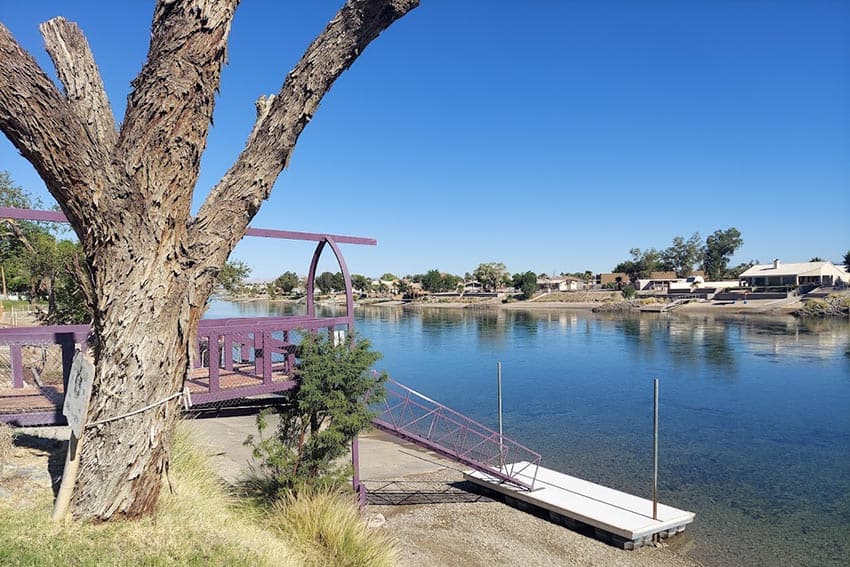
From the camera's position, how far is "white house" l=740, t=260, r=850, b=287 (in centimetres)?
8119

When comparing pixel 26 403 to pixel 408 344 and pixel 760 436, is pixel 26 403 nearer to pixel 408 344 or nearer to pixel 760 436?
pixel 760 436

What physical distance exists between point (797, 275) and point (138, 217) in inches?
3874

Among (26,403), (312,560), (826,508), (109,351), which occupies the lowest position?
(826,508)

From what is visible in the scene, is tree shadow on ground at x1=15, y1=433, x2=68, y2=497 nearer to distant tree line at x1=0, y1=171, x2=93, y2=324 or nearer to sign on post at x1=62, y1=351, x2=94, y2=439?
sign on post at x1=62, y1=351, x2=94, y2=439

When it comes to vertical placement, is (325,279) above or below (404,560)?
above

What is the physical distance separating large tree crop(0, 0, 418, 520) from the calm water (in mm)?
11000

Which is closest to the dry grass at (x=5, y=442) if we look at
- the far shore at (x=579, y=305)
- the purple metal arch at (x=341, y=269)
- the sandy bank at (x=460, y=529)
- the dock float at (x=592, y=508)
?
the sandy bank at (x=460, y=529)

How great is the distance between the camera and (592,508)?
11703 mm

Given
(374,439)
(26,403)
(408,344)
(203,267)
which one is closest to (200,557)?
(203,267)

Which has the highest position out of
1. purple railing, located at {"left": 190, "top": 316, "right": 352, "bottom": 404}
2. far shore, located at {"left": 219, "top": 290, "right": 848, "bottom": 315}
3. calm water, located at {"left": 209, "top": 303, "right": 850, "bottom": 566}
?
purple railing, located at {"left": 190, "top": 316, "right": 352, "bottom": 404}

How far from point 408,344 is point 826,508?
38.6 metres

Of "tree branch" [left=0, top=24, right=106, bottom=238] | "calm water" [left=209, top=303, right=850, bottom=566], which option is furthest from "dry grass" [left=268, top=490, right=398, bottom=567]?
"calm water" [left=209, top=303, right=850, bottom=566]

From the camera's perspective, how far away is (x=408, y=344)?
50750 mm

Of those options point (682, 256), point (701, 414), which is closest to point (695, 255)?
point (682, 256)
